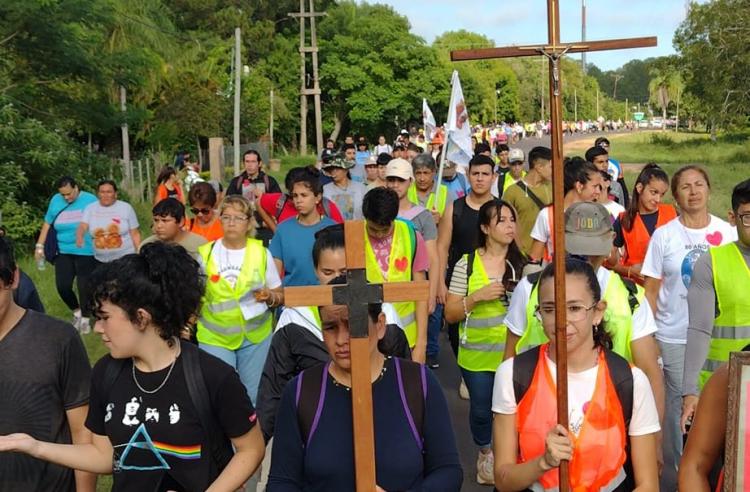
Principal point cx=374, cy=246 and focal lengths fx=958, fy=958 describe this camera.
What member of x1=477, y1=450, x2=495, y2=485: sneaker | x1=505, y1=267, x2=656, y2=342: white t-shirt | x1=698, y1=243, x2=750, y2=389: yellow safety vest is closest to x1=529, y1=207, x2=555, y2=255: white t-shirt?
x1=477, y1=450, x2=495, y2=485: sneaker

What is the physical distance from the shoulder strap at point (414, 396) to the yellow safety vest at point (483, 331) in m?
2.67

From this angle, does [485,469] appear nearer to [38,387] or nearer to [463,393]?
[463,393]

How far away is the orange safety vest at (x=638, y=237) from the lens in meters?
6.68

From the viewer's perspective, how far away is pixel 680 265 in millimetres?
5574

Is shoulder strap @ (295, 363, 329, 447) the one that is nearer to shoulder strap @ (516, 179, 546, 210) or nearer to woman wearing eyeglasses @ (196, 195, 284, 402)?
woman wearing eyeglasses @ (196, 195, 284, 402)

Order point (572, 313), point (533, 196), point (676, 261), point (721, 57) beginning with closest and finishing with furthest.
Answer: point (572, 313)
point (676, 261)
point (533, 196)
point (721, 57)

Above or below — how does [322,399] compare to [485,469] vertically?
above

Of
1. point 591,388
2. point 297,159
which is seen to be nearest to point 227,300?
point 591,388

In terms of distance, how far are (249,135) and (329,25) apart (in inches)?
761

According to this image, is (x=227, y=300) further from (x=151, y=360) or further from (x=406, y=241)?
(x=151, y=360)

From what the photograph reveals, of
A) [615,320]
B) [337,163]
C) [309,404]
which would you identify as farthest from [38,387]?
[337,163]

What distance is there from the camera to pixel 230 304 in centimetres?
607

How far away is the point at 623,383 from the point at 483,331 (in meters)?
2.40

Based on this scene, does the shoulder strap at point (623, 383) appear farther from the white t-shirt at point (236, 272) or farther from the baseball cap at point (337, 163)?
the baseball cap at point (337, 163)
